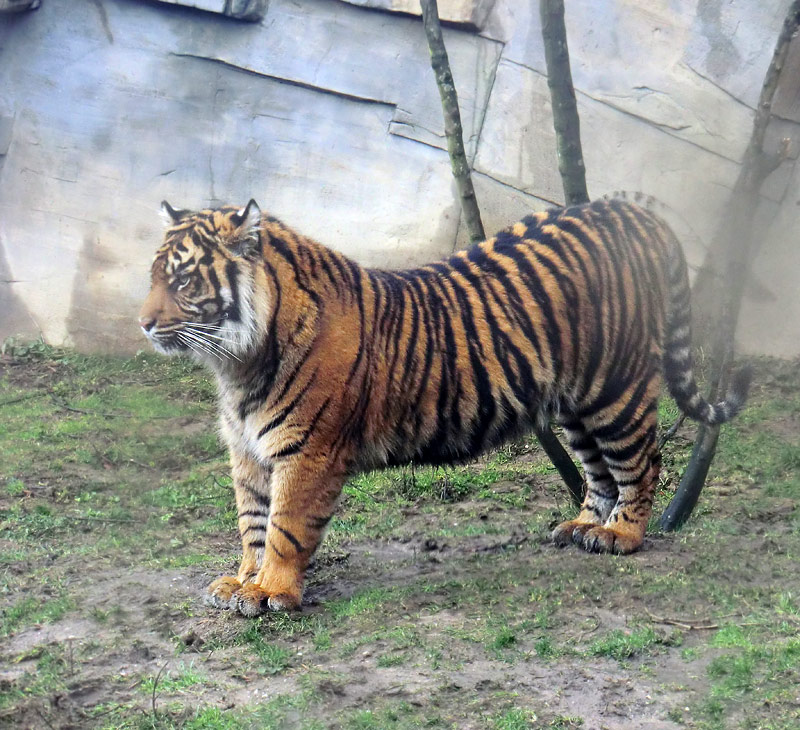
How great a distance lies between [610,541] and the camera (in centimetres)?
498

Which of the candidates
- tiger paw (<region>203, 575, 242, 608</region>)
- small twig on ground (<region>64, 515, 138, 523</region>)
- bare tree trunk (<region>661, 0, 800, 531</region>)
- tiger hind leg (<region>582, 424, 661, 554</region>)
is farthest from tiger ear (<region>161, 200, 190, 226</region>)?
bare tree trunk (<region>661, 0, 800, 531</region>)

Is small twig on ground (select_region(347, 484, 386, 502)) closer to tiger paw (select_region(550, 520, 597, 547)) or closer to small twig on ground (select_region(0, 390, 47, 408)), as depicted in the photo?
tiger paw (select_region(550, 520, 597, 547))

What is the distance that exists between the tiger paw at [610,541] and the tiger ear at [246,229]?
7.19 feet

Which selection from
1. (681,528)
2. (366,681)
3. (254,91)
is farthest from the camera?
(254,91)

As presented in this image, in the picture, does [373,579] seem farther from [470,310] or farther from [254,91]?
[254,91]

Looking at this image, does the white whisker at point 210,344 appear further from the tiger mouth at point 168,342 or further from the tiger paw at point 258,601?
the tiger paw at point 258,601

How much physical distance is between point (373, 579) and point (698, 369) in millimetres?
4302

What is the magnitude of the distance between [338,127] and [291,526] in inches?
217

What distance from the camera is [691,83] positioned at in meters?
8.49

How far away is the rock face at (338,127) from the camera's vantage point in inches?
334

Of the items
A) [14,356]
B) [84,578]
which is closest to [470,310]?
[84,578]

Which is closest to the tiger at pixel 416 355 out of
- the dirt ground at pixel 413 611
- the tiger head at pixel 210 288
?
the tiger head at pixel 210 288

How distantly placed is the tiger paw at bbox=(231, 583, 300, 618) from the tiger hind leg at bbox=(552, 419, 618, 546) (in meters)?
1.62

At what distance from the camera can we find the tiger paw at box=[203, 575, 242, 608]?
438cm
